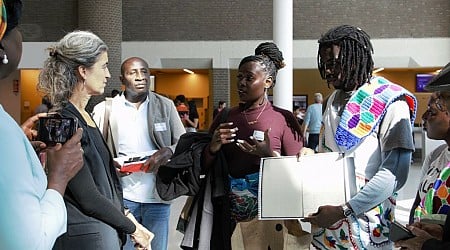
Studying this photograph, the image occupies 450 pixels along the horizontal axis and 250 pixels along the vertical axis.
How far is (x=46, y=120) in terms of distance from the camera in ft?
6.36

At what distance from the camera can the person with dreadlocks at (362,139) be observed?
2461mm

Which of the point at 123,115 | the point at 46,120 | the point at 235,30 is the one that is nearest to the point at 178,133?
the point at 123,115

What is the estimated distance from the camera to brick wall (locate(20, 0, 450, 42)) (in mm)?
17953

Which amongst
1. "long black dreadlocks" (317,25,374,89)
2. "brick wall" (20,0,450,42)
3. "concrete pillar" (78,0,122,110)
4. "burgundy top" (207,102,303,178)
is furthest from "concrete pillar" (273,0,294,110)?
"brick wall" (20,0,450,42)

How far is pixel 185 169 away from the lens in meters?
3.35

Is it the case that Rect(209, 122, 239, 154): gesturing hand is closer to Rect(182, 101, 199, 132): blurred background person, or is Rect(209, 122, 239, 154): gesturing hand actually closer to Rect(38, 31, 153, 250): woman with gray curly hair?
Rect(38, 31, 153, 250): woman with gray curly hair

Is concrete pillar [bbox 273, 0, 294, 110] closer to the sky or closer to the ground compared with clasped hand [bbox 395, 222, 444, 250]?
closer to the sky

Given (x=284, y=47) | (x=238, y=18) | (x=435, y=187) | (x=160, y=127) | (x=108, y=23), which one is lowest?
(x=435, y=187)

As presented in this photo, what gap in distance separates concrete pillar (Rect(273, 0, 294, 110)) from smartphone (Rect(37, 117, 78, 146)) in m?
6.02

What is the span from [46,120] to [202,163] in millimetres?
1490

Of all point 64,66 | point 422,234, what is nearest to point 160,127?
point 64,66

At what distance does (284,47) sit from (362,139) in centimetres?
571

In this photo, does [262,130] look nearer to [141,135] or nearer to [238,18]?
[141,135]

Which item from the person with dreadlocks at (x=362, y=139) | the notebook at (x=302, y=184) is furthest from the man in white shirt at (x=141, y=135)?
the person with dreadlocks at (x=362, y=139)
